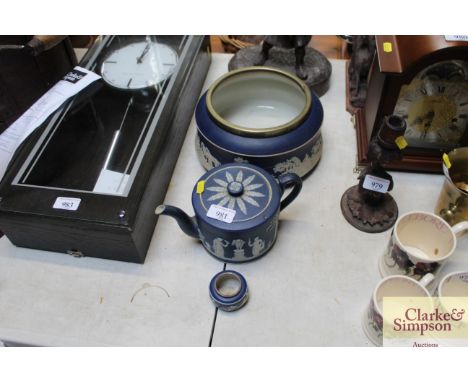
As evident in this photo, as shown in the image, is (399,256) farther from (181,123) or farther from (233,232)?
(181,123)

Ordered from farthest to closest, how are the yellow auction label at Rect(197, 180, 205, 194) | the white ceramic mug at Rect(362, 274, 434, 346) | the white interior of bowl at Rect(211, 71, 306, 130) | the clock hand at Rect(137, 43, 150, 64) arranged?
1. the clock hand at Rect(137, 43, 150, 64)
2. the white interior of bowl at Rect(211, 71, 306, 130)
3. the yellow auction label at Rect(197, 180, 205, 194)
4. the white ceramic mug at Rect(362, 274, 434, 346)

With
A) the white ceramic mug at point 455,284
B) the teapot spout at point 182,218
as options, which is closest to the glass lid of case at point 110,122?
the teapot spout at point 182,218

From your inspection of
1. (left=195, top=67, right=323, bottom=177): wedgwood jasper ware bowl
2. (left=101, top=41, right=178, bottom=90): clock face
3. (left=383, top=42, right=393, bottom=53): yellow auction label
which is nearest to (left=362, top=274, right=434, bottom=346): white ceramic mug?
(left=195, top=67, right=323, bottom=177): wedgwood jasper ware bowl

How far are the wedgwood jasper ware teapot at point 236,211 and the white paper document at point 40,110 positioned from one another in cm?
37

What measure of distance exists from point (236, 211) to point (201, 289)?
17cm

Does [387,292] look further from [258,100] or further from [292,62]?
[292,62]

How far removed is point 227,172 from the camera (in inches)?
32.3

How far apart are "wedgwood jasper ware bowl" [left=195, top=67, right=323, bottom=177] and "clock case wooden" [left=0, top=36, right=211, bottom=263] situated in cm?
12

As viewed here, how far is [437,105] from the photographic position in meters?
0.88

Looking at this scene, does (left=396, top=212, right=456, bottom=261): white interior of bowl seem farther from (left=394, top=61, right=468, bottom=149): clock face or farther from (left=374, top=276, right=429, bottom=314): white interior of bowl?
(left=394, top=61, right=468, bottom=149): clock face

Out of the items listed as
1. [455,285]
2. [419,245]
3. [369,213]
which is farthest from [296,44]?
[455,285]

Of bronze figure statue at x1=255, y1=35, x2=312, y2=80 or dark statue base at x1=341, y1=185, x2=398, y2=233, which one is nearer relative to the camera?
dark statue base at x1=341, y1=185, x2=398, y2=233

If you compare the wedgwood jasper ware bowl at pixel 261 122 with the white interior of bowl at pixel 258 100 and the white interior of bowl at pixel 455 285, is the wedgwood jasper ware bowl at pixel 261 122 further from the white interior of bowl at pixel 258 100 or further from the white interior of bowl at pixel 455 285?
the white interior of bowl at pixel 455 285

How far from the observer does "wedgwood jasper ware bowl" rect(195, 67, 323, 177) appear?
2.83 feet
